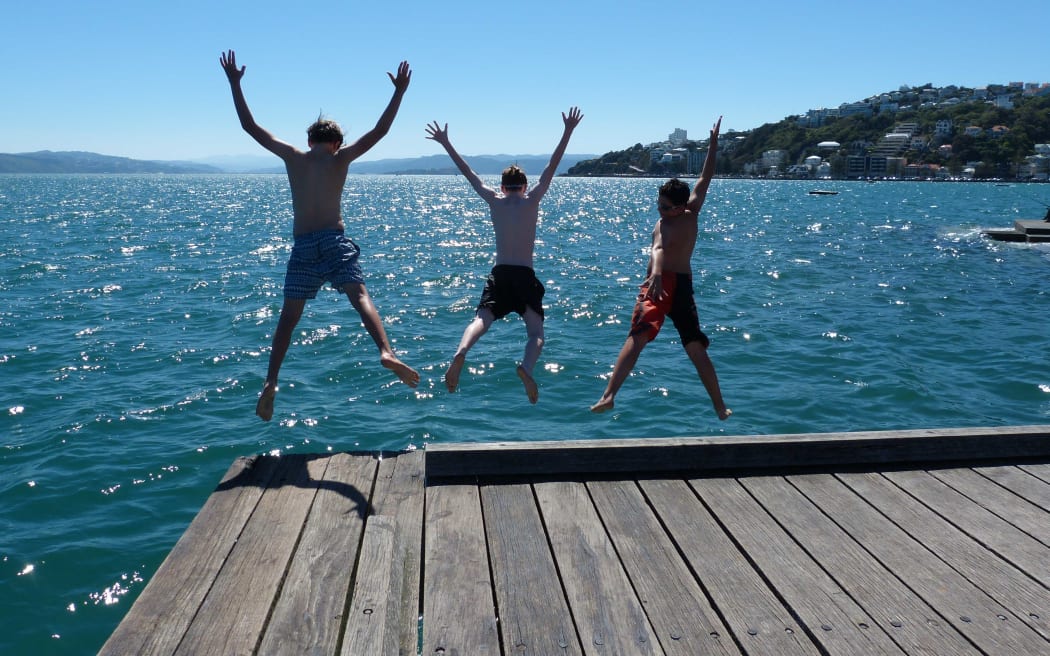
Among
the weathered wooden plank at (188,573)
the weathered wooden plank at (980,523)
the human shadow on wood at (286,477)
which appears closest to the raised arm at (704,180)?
the weathered wooden plank at (980,523)

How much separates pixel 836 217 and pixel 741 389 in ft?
189

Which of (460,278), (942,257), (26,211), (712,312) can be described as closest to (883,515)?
(712,312)

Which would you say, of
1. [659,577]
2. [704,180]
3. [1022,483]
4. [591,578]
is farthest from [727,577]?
[704,180]

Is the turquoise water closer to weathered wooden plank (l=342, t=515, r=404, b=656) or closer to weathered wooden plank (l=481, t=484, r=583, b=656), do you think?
weathered wooden plank (l=342, t=515, r=404, b=656)

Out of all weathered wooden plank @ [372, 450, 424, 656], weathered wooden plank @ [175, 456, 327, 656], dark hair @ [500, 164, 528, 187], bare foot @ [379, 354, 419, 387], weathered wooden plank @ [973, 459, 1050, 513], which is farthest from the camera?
dark hair @ [500, 164, 528, 187]

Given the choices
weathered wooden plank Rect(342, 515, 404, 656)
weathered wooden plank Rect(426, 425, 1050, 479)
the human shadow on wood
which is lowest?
the human shadow on wood

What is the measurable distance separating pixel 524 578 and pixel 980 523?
9.68ft

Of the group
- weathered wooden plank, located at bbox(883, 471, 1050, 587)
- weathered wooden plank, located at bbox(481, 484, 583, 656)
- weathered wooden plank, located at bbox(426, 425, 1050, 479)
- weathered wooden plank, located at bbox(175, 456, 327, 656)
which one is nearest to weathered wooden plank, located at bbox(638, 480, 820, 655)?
weathered wooden plank, located at bbox(426, 425, 1050, 479)

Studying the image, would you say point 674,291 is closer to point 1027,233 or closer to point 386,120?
point 386,120

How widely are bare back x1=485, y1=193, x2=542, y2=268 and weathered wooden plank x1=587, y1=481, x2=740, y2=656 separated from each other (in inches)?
90.5

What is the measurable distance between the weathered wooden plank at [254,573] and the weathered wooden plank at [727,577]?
7.30 ft

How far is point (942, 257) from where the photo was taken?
36.7m

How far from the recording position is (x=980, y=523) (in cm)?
511

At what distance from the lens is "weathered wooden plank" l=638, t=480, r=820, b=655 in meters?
3.92
